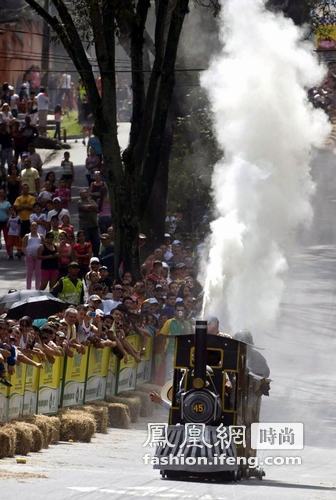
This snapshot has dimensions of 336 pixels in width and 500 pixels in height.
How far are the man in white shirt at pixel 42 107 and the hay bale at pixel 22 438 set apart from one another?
26329 millimetres

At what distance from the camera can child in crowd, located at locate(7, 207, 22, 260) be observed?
102 feet

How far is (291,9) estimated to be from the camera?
3256 cm

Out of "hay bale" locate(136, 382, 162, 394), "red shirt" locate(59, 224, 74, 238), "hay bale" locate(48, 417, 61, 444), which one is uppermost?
"red shirt" locate(59, 224, 74, 238)

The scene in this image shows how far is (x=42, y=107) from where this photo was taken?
44312 millimetres

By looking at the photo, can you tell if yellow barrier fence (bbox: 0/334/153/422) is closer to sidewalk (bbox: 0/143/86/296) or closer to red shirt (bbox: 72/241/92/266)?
red shirt (bbox: 72/241/92/266)

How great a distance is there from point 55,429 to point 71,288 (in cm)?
613

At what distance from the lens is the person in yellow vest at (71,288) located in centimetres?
2497

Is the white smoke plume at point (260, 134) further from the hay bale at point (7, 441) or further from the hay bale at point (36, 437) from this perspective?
the hay bale at point (7, 441)

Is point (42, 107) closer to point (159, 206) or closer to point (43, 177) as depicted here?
point (43, 177)

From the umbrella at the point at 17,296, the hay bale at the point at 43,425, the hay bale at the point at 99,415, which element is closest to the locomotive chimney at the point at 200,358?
the hay bale at the point at 43,425

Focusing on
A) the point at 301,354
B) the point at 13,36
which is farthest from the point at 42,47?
the point at 301,354

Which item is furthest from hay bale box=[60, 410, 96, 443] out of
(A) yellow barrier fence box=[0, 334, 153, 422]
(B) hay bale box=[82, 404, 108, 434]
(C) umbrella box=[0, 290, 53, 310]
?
(C) umbrella box=[0, 290, 53, 310]

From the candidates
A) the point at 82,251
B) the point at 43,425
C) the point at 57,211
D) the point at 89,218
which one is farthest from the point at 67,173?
the point at 43,425

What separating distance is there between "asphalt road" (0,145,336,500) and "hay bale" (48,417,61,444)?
167mm
